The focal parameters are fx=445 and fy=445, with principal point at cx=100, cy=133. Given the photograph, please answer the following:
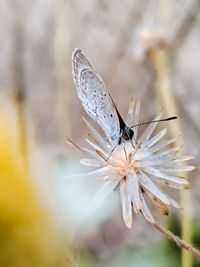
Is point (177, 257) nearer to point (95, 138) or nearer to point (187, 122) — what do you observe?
point (95, 138)

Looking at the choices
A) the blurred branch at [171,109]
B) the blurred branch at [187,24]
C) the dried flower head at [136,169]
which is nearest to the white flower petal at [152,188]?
the dried flower head at [136,169]

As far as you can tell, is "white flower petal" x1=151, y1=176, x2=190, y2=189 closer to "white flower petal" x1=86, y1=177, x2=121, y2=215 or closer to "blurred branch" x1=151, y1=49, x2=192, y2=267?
"white flower petal" x1=86, y1=177, x2=121, y2=215

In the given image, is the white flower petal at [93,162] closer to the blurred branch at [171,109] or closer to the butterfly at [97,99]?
the butterfly at [97,99]

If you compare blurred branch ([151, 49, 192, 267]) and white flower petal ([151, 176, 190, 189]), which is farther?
blurred branch ([151, 49, 192, 267])

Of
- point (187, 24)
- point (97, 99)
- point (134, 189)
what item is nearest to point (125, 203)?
point (134, 189)

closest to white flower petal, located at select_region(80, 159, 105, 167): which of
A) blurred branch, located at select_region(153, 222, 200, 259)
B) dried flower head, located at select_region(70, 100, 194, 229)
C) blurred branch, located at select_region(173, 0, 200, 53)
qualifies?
dried flower head, located at select_region(70, 100, 194, 229)

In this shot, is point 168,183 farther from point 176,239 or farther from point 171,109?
point 171,109
